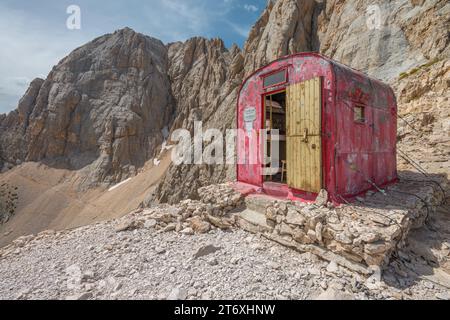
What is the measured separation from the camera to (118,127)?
42594mm

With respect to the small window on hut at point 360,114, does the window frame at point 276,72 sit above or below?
above

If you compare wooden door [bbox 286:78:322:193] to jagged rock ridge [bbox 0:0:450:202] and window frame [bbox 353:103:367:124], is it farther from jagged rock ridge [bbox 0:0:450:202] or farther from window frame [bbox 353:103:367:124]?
jagged rock ridge [bbox 0:0:450:202]

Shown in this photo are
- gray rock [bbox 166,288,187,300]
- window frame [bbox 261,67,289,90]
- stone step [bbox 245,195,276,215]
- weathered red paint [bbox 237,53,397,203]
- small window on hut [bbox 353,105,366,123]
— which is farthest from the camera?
window frame [bbox 261,67,289,90]

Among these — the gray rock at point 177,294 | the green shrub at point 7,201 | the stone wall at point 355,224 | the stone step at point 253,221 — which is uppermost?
the stone wall at point 355,224

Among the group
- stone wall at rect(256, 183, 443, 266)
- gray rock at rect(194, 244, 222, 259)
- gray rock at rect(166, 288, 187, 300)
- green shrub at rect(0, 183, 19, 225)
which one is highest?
stone wall at rect(256, 183, 443, 266)

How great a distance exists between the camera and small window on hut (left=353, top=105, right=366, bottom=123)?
254 inches

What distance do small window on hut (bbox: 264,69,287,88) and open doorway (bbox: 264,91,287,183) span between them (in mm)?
642

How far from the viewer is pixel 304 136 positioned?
614cm

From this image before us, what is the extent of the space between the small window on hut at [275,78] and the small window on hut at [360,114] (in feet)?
7.69

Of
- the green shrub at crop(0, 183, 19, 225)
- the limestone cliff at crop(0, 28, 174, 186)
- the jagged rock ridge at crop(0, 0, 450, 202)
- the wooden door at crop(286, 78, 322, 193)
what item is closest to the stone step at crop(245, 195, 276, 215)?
the wooden door at crop(286, 78, 322, 193)

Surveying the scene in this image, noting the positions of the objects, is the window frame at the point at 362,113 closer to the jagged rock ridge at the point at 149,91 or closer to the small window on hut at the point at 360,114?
the small window on hut at the point at 360,114

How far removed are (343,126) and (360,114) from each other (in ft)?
4.45

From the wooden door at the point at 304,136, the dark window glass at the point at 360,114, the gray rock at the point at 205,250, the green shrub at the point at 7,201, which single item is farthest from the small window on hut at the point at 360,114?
the green shrub at the point at 7,201

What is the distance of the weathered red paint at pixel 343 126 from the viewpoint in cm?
568
